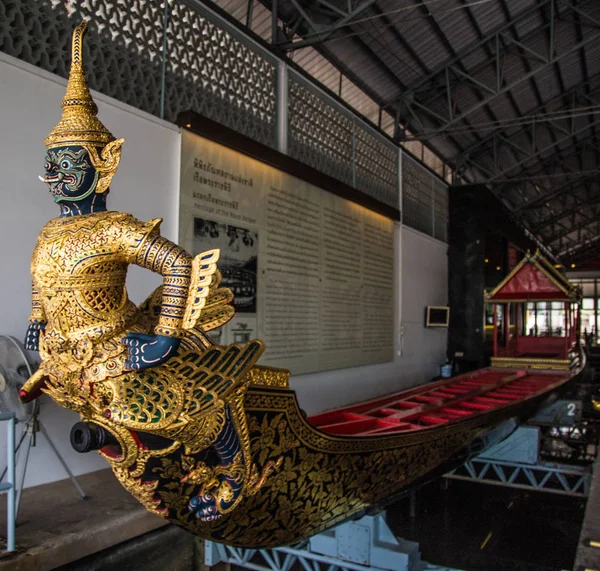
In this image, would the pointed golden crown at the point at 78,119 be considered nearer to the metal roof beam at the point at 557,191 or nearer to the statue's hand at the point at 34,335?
the statue's hand at the point at 34,335

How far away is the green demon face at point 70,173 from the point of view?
161cm

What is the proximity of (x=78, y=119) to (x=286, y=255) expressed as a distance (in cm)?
369

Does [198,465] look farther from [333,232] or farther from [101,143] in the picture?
[333,232]

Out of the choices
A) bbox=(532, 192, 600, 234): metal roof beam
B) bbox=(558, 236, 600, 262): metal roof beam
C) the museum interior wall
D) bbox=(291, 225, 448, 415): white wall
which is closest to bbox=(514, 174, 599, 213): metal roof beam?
bbox=(532, 192, 600, 234): metal roof beam

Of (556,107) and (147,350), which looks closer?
(147,350)

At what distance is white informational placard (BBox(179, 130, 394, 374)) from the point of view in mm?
4355

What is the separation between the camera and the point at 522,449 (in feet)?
16.1

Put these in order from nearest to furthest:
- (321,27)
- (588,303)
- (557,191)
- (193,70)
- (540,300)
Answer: (193,70), (321,27), (540,300), (557,191), (588,303)

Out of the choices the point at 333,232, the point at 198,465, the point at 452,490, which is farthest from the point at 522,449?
the point at 198,465

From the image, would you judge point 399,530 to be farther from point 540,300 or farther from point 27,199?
point 540,300

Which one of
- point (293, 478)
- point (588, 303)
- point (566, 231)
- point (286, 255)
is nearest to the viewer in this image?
Answer: point (293, 478)

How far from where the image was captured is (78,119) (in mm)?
1632

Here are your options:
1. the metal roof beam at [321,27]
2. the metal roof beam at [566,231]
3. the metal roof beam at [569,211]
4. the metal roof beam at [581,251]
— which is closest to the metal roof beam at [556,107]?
the metal roof beam at [321,27]

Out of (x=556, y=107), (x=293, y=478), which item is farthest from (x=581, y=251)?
(x=293, y=478)
